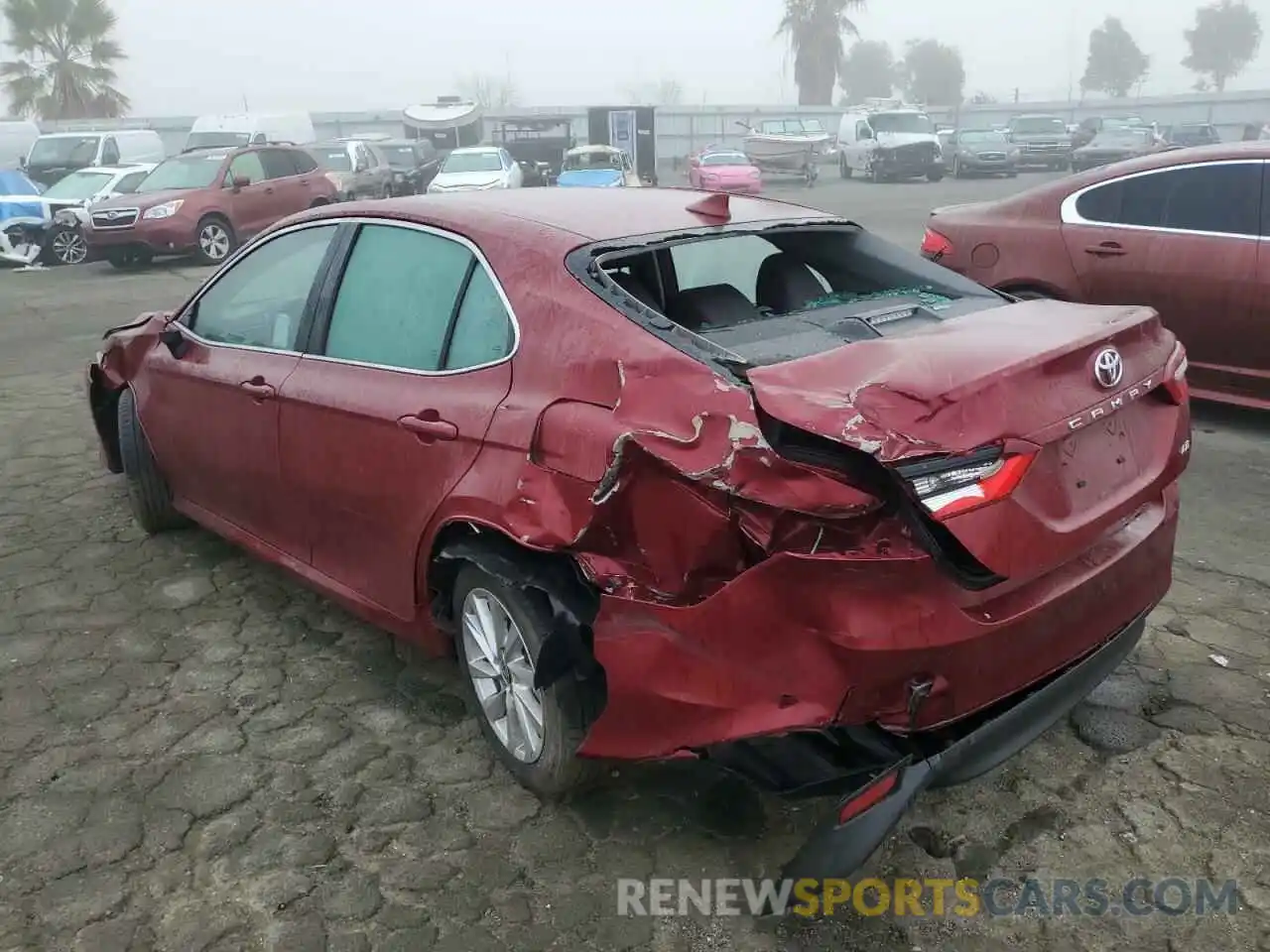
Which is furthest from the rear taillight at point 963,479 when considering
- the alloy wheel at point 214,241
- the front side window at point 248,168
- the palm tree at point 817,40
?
the palm tree at point 817,40

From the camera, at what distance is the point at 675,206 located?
3.30 m

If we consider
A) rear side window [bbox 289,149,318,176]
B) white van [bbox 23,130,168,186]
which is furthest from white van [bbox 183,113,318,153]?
rear side window [bbox 289,149,318,176]

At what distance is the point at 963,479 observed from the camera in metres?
2.10

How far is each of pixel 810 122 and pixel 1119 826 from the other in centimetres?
3413

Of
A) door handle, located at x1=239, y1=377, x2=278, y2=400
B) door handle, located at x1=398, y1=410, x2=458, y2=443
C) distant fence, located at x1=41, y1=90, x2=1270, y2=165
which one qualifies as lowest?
door handle, located at x1=239, y1=377, x2=278, y2=400

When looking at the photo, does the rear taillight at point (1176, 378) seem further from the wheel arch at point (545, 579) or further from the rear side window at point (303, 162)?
the rear side window at point (303, 162)

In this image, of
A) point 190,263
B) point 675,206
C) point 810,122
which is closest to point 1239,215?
point 675,206

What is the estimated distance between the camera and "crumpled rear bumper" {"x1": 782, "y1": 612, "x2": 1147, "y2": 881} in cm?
213

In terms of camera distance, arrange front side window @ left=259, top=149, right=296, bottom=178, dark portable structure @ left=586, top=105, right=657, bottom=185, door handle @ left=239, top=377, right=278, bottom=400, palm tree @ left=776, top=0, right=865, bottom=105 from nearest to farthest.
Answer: door handle @ left=239, top=377, right=278, bottom=400, front side window @ left=259, top=149, right=296, bottom=178, dark portable structure @ left=586, top=105, right=657, bottom=185, palm tree @ left=776, top=0, right=865, bottom=105

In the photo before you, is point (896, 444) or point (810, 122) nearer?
point (896, 444)

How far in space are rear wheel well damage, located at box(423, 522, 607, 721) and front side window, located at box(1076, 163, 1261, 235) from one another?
186 inches

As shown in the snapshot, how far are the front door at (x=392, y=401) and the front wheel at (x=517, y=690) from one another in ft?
0.83

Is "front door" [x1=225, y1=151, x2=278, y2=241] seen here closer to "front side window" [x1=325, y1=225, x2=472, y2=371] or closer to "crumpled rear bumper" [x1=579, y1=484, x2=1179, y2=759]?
"front side window" [x1=325, y1=225, x2=472, y2=371]

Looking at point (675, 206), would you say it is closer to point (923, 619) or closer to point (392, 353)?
point (392, 353)
